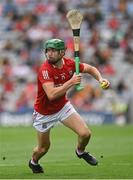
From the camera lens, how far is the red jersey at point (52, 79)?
12609 mm

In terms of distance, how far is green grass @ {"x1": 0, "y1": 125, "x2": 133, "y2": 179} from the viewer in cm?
1277

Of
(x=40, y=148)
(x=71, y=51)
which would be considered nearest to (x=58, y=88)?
(x=40, y=148)

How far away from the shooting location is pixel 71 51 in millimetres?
32844

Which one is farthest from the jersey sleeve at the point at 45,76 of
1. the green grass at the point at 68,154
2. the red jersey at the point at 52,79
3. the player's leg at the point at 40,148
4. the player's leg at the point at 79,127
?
the green grass at the point at 68,154

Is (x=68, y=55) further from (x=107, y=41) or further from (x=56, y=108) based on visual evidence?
(x=56, y=108)

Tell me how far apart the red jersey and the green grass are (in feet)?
3.76

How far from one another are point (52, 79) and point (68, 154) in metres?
5.52

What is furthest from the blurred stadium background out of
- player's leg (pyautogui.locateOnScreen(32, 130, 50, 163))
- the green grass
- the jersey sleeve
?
the jersey sleeve

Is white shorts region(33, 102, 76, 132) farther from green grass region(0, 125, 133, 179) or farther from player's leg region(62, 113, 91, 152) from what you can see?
green grass region(0, 125, 133, 179)

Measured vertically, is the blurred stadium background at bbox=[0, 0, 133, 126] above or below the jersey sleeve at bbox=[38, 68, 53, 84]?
below

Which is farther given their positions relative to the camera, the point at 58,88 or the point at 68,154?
the point at 68,154

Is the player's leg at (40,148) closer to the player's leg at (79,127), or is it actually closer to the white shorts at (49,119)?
the white shorts at (49,119)

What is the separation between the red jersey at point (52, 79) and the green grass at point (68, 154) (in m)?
1.15

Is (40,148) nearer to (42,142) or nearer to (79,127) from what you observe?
(42,142)
